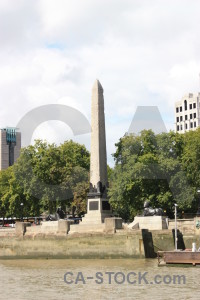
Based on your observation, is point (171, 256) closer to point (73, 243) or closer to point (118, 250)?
point (118, 250)

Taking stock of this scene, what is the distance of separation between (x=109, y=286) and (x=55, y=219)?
28.6 metres

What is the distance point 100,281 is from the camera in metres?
37.9

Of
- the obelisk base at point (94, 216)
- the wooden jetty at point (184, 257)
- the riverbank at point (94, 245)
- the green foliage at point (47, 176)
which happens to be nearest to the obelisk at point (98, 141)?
the obelisk base at point (94, 216)

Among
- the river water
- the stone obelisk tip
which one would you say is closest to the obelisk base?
the river water

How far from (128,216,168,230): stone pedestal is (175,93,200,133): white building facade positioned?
347 feet

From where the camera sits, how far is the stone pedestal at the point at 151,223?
192ft

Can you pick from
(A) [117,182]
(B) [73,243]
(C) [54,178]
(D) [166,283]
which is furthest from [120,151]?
(D) [166,283]

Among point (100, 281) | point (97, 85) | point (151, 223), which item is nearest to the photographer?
Answer: point (100, 281)

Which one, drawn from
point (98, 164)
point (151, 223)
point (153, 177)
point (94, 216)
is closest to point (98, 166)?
point (98, 164)

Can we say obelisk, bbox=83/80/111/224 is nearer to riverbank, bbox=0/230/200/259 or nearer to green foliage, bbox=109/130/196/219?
riverbank, bbox=0/230/200/259

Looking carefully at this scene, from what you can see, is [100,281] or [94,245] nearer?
[100,281]

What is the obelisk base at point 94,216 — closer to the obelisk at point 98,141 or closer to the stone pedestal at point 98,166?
the stone pedestal at point 98,166

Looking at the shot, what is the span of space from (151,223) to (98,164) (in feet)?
25.6

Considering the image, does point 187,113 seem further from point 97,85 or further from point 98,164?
point 98,164
